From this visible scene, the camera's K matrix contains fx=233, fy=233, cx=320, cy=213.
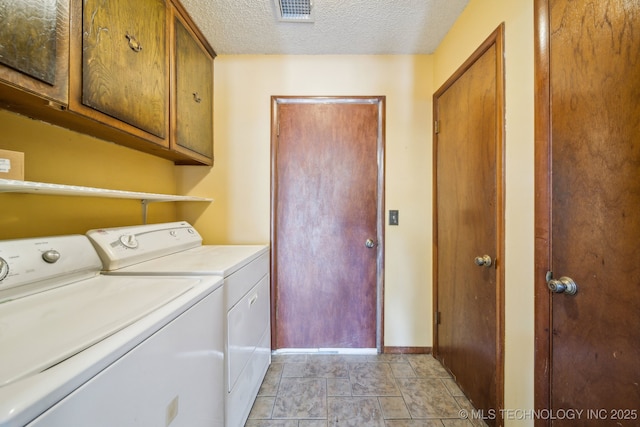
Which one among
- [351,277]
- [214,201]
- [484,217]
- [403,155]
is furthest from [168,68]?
[484,217]

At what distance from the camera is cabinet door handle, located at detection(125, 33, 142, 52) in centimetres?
105

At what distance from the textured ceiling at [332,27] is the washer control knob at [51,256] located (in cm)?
154

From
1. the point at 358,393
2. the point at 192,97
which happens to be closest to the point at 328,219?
the point at 358,393

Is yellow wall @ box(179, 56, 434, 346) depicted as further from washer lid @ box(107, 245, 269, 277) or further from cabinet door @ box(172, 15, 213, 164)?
washer lid @ box(107, 245, 269, 277)

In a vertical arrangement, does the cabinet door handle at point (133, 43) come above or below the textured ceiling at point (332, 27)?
below

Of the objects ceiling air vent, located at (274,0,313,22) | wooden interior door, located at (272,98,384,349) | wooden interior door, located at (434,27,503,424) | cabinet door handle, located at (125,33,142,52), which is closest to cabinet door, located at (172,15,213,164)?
cabinet door handle, located at (125,33,142,52)

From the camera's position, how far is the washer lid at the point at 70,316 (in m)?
0.43

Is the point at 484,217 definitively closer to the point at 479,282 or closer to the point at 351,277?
the point at 479,282

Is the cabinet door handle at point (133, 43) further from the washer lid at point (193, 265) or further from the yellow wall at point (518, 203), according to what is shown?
the yellow wall at point (518, 203)

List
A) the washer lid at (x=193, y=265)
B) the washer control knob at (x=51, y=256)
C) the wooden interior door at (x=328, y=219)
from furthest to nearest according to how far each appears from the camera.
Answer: the wooden interior door at (x=328, y=219) → the washer lid at (x=193, y=265) → the washer control knob at (x=51, y=256)

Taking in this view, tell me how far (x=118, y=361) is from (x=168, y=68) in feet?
4.78

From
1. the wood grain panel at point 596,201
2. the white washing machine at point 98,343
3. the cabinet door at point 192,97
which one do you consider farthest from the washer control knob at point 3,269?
the wood grain panel at point 596,201

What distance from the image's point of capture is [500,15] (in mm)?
1151

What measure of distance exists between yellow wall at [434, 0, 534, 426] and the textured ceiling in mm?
471
